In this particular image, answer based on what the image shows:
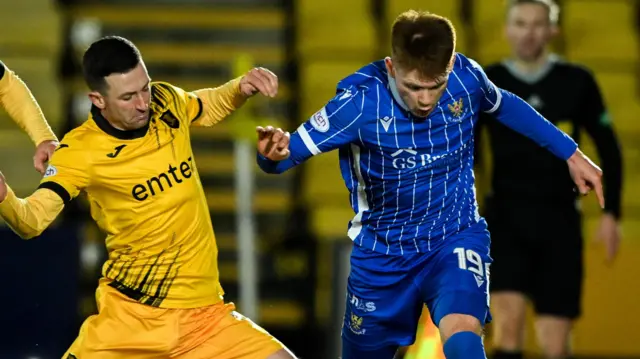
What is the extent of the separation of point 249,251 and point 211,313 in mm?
3622

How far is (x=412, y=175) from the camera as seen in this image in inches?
192

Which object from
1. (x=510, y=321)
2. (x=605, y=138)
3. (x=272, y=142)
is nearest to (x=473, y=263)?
(x=272, y=142)

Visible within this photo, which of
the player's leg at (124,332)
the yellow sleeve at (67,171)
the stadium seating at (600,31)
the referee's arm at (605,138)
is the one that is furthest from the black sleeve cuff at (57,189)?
the stadium seating at (600,31)

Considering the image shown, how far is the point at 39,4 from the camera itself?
31.3 ft

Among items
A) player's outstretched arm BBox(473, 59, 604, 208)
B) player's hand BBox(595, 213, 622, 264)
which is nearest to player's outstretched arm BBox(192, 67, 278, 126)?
player's outstretched arm BBox(473, 59, 604, 208)

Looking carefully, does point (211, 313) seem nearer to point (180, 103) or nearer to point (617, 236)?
point (180, 103)

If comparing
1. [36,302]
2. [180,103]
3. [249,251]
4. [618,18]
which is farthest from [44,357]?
[618,18]

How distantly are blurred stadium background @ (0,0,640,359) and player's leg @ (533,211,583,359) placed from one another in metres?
2.28

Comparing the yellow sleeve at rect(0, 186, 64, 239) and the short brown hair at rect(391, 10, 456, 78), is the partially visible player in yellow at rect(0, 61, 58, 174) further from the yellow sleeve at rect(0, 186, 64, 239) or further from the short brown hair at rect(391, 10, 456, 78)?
the short brown hair at rect(391, 10, 456, 78)

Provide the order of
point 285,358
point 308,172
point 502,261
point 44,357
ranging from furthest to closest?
point 308,172 → point 44,357 → point 502,261 → point 285,358

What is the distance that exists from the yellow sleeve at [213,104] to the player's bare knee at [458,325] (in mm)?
1206

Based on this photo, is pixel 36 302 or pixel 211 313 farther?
pixel 36 302

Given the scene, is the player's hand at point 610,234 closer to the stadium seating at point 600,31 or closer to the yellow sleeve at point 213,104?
the yellow sleeve at point 213,104

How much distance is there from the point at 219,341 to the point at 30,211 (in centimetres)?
92
